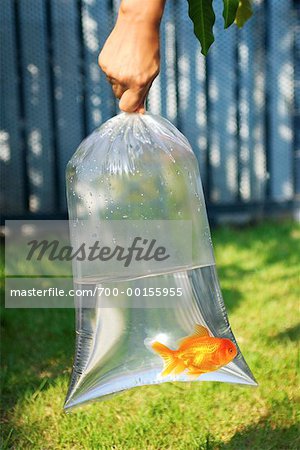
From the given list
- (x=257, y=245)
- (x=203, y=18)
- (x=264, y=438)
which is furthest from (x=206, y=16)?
(x=257, y=245)

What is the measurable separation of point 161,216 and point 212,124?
2921 mm

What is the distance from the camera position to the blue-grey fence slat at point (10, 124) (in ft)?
13.0

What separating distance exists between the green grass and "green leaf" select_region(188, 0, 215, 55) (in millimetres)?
877

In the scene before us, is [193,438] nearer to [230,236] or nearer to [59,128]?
[230,236]

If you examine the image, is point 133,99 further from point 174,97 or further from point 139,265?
point 174,97

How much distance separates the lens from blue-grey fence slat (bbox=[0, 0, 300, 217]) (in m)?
4.00

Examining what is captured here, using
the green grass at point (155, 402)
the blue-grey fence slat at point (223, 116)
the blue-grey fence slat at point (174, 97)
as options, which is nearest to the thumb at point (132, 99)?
the green grass at point (155, 402)

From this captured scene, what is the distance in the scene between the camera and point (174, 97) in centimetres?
412

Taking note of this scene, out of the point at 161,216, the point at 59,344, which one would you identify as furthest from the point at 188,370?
the point at 59,344

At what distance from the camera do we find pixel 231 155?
428cm

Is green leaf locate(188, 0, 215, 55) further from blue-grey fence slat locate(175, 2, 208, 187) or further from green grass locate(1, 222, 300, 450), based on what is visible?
blue-grey fence slat locate(175, 2, 208, 187)

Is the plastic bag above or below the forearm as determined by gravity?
below

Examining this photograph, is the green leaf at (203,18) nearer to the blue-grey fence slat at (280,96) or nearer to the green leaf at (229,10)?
the green leaf at (229,10)

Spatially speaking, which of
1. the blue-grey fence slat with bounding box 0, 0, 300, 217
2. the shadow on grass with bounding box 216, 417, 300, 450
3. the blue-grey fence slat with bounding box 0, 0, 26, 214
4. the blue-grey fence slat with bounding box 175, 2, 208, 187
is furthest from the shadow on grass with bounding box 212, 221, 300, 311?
the blue-grey fence slat with bounding box 0, 0, 26, 214
